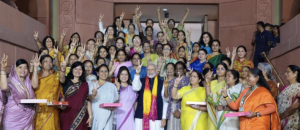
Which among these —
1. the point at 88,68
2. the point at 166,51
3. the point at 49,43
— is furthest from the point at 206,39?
the point at 49,43

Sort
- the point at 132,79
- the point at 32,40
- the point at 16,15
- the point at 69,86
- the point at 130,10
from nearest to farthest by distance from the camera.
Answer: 1. the point at 69,86
2. the point at 132,79
3. the point at 16,15
4. the point at 32,40
5. the point at 130,10

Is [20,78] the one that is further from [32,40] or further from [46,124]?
[32,40]

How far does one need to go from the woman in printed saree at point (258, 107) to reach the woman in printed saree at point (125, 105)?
1.75 metres

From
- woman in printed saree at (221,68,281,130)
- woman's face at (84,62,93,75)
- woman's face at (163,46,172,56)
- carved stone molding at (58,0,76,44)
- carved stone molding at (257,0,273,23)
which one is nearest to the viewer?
woman in printed saree at (221,68,281,130)

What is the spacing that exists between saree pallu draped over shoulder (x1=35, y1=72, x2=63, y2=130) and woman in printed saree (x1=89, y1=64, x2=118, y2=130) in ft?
1.68

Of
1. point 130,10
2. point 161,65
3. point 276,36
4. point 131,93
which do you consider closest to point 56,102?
point 131,93

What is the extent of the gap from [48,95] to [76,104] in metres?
0.39

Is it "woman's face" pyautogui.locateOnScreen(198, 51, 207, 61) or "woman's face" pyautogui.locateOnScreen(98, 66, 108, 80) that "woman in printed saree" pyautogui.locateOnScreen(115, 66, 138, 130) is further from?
"woman's face" pyautogui.locateOnScreen(198, 51, 207, 61)

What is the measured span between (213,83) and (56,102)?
2046 mm

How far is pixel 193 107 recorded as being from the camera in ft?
20.0

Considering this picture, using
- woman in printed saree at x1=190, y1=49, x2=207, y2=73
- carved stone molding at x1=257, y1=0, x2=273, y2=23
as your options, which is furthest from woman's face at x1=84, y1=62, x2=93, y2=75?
carved stone molding at x1=257, y1=0, x2=273, y2=23

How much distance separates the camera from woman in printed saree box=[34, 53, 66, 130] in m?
5.90

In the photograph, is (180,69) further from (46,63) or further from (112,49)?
(46,63)

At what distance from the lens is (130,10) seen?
37.7 ft
